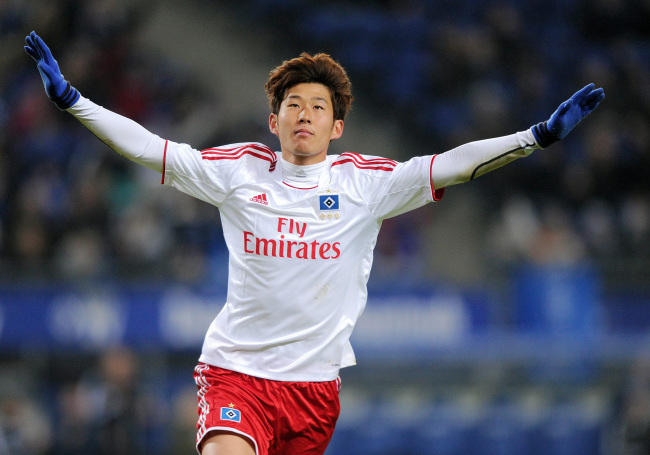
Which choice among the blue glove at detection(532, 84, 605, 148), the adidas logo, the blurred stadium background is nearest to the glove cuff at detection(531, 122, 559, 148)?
the blue glove at detection(532, 84, 605, 148)

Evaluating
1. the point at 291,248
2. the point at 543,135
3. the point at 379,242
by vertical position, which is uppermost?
the point at 379,242

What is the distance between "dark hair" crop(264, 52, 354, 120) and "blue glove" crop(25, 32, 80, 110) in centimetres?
88

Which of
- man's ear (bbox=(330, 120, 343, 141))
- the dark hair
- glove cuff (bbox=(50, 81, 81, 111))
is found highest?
the dark hair

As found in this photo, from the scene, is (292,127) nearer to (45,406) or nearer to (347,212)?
(347,212)

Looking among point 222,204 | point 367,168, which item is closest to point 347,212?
point 367,168

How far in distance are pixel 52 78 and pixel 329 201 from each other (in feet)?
4.12

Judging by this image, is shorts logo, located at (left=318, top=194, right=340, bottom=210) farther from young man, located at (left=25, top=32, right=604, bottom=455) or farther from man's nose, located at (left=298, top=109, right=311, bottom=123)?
man's nose, located at (left=298, top=109, right=311, bottom=123)

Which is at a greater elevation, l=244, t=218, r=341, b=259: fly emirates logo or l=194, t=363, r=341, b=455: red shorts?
l=244, t=218, r=341, b=259: fly emirates logo

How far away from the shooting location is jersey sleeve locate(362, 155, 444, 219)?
155 inches

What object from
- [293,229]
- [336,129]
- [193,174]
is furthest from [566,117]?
[193,174]

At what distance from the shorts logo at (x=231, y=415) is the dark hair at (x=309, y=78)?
133 cm

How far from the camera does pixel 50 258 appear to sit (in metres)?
9.18

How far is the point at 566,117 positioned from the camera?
3795 mm

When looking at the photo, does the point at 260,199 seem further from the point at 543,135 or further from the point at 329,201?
the point at 543,135
